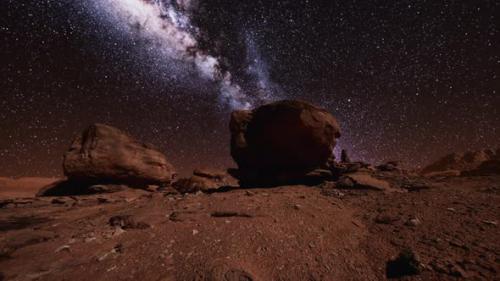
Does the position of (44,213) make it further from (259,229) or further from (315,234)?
(315,234)

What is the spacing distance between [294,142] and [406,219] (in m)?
6.31

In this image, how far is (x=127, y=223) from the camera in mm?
5586

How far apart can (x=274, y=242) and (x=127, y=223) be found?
3405 mm

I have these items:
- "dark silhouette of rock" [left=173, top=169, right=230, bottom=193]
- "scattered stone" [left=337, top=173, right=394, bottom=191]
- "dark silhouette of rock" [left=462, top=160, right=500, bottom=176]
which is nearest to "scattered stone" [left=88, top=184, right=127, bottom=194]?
"dark silhouette of rock" [left=173, top=169, right=230, bottom=193]

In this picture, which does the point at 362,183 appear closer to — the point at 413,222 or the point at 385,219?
the point at 385,219

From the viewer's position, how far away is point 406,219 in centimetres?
543

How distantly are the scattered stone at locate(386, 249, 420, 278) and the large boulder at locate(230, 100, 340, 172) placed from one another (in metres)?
7.55

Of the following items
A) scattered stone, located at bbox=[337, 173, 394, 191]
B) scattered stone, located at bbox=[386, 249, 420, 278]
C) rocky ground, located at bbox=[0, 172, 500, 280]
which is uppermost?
scattered stone, located at bbox=[337, 173, 394, 191]

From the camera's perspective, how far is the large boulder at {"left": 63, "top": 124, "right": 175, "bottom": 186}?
13164mm

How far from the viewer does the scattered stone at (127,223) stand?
5424mm

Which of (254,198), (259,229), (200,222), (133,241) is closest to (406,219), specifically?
(259,229)

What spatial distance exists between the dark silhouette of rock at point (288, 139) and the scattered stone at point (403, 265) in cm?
755

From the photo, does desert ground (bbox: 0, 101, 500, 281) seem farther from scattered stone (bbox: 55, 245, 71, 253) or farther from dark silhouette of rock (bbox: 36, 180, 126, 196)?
dark silhouette of rock (bbox: 36, 180, 126, 196)

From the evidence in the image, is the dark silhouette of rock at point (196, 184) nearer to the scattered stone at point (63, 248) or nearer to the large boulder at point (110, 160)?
the large boulder at point (110, 160)
